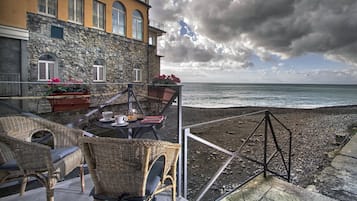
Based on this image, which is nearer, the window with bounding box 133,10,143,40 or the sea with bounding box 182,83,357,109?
the window with bounding box 133,10,143,40

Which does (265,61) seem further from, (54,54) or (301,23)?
(54,54)

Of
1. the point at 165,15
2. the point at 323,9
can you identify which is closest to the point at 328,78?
the point at 323,9

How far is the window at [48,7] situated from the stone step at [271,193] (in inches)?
324

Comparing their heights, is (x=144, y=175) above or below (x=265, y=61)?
below

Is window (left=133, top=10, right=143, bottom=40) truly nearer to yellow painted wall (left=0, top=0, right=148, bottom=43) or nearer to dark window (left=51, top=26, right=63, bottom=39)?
yellow painted wall (left=0, top=0, right=148, bottom=43)

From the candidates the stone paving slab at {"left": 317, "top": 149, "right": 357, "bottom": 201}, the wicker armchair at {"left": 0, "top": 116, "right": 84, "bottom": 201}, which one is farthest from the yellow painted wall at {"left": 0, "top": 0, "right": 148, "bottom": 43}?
the stone paving slab at {"left": 317, "top": 149, "right": 357, "bottom": 201}

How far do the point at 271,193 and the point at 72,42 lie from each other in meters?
8.24

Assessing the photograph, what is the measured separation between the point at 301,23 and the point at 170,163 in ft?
45.0

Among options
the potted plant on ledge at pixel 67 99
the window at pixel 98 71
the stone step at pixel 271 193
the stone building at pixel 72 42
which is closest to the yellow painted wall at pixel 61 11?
the stone building at pixel 72 42

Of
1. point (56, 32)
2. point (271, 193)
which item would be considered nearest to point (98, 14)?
point (56, 32)

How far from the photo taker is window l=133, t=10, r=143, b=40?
10562 mm

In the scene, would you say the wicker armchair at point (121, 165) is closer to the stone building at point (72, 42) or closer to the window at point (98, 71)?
the stone building at point (72, 42)

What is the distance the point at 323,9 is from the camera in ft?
29.8

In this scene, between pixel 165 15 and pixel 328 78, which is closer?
pixel 165 15
